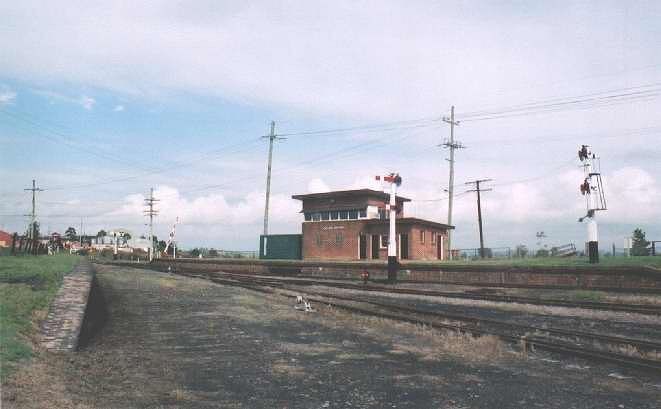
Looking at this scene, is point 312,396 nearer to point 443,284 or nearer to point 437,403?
point 437,403

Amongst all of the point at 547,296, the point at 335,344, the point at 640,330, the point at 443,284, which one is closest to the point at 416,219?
the point at 443,284

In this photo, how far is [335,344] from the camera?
8.70 m

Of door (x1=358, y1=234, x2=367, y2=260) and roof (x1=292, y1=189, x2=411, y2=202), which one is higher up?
roof (x1=292, y1=189, x2=411, y2=202)

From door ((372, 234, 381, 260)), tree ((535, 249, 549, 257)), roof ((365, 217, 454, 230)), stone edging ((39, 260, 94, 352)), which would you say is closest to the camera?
stone edging ((39, 260, 94, 352))

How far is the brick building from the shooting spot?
39281mm

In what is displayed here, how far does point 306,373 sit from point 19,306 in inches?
212

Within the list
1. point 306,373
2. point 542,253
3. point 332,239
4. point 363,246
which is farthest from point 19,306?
point 542,253

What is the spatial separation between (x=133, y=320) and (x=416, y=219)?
1154 inches

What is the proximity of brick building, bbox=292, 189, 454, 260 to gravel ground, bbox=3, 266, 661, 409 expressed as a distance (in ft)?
94.9

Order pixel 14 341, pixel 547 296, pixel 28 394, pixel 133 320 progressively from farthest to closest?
pixel 547 296
pixel 133 320
pixel 14 341
pixel 28 394

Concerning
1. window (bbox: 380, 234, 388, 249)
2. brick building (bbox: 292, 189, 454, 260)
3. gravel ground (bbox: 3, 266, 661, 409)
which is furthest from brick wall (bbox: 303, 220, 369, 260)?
gravel ground (bbox: 3, 266, 661, 409)

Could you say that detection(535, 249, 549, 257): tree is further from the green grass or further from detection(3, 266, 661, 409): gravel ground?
the green grass

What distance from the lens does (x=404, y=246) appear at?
129 ft

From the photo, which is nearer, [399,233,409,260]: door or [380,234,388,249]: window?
[399,233,409,260]: door
